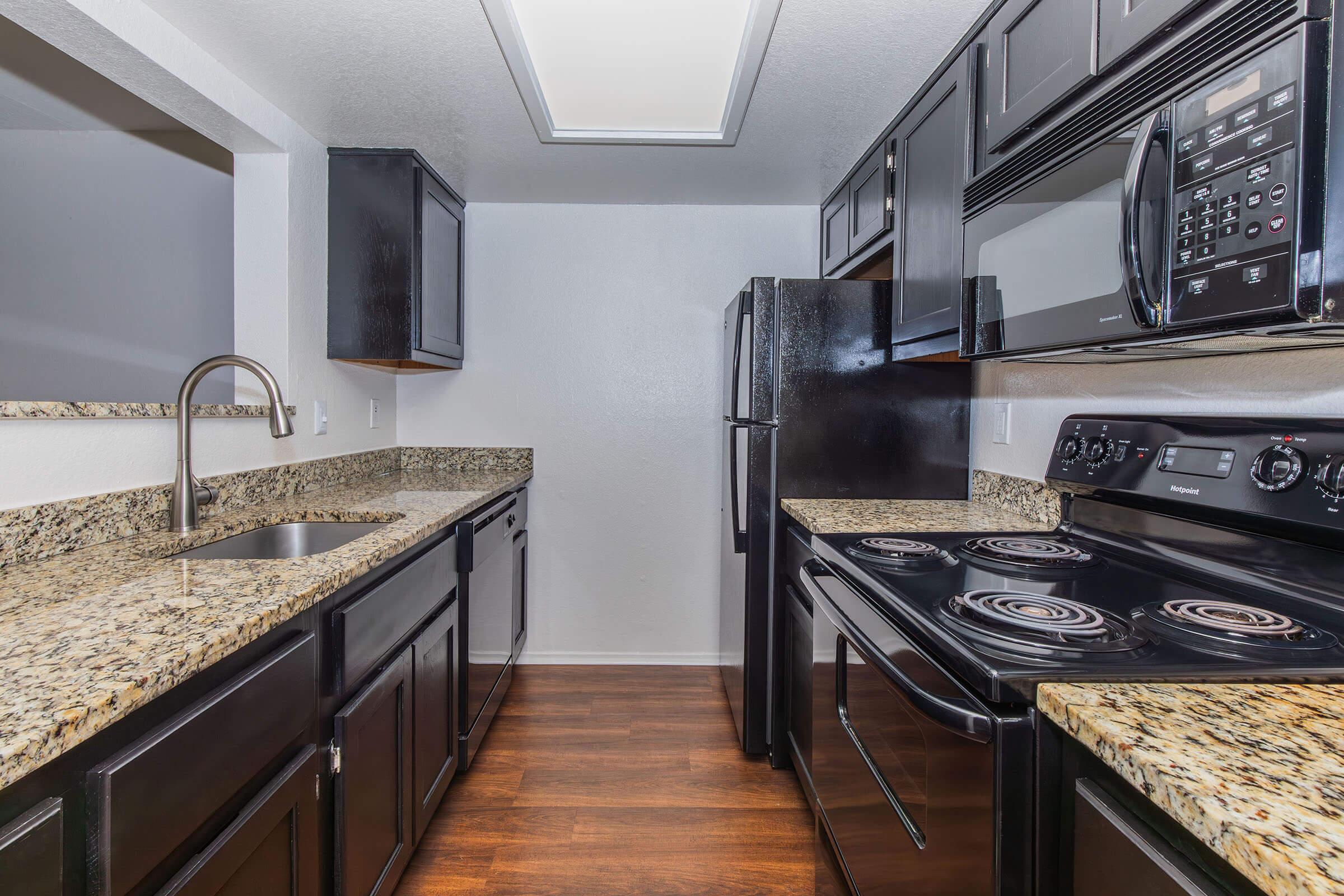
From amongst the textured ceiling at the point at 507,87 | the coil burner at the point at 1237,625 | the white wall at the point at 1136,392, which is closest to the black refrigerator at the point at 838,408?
the white wall at the point at 1136,392

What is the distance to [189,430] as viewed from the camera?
152 centimetres

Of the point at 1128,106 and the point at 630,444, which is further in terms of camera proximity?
the point at 630,444

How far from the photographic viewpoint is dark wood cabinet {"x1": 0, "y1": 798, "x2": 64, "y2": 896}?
56 cm

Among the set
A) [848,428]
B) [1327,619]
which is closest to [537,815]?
[848,428]

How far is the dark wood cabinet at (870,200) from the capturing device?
6.77ft

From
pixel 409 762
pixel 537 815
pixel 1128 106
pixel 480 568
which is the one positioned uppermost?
pixel 1128 106

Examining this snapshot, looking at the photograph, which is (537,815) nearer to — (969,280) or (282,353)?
(282,353)

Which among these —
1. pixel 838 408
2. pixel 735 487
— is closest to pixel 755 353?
pixel 838 408

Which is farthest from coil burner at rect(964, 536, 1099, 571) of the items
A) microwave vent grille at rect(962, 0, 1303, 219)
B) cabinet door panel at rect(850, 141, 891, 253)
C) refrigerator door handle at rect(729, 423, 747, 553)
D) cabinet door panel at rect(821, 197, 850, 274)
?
cabinet door panel at rect(821, 197, 850, 274)

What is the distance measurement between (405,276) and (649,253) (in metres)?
1.13

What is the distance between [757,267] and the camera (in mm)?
3088

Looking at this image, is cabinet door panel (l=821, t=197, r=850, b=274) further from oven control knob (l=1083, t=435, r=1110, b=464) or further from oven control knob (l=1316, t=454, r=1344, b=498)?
oven control knob (l=1316, t=454, r=1344, b=498)

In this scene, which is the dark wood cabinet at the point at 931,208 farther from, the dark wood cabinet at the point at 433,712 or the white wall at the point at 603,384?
the dark wood cabinet at the point at 433,712

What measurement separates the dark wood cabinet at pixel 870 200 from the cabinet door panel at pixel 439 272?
1619mm
